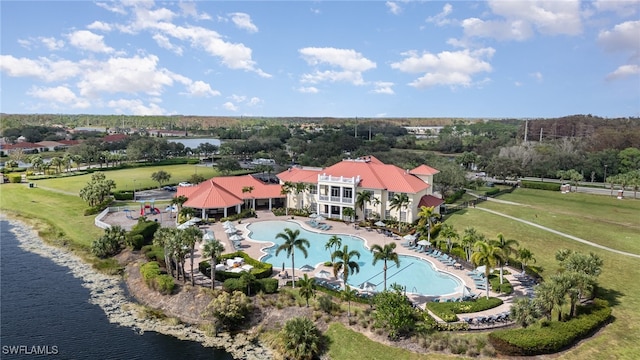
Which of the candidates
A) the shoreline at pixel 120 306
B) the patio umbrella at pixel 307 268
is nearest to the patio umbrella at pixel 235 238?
the patio umbrella at pixel 307 268

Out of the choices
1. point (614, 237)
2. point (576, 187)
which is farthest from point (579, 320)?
point (576, 187)

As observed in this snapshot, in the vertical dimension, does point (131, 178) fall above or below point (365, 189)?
below

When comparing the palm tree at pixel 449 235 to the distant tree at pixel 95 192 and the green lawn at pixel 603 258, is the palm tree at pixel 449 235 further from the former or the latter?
the distant tree at pixel 95 192

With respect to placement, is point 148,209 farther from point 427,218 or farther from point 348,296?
point 348,296

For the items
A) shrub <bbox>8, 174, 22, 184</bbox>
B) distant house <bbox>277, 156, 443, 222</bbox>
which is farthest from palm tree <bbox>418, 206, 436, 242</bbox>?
shrub <bbox>8, 174, 22, 184</bbox>

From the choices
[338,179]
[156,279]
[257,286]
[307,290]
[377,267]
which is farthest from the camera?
[338,179]

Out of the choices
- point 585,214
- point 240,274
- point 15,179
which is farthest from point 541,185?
point 15,179
